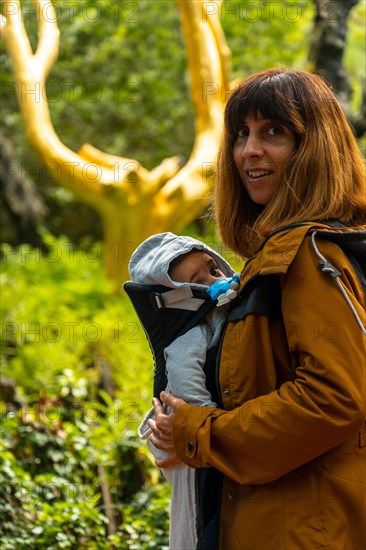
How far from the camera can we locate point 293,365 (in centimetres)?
227

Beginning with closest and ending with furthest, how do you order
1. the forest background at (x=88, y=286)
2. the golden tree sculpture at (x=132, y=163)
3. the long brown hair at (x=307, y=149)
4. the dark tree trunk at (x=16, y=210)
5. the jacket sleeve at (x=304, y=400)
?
the jacket sleeve at (x=304, y=400) < the long brown hair at (x=307, y=149) < the forest background at (x=88, y=286) < the golden tree sculpture at (x=132, y=163) < the dark tree trunk at (x=16, y=210)

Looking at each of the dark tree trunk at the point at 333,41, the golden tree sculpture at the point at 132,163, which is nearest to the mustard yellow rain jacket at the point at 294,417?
the dark tree trunk at the point at 333,41

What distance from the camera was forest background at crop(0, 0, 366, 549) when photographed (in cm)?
465

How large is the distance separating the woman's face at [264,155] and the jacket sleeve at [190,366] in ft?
1.41

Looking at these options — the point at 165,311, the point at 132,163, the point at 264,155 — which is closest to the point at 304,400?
the point at 165,311

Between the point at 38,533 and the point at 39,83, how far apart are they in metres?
5.28

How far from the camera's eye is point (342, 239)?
226 cm

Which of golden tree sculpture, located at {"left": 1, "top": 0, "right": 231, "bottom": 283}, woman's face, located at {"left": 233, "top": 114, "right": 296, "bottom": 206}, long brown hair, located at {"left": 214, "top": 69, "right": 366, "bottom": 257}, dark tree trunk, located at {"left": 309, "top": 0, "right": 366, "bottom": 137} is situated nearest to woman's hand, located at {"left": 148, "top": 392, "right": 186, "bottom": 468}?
long brown hair, located at {"left": 214, "top": 69, "right": 366, "bottom": 257}

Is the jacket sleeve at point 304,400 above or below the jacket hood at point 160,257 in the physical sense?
below

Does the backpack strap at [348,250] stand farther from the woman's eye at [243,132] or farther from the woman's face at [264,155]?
the woman's eye at [243,132]

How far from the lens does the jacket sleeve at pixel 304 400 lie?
2.13 meters

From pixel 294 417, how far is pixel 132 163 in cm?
713

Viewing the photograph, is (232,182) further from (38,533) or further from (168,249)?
(38,533)

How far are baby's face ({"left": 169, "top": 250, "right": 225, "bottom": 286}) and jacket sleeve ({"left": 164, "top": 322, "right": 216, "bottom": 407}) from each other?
0.18 m
